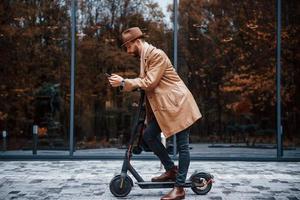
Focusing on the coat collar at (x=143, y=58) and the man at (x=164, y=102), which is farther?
the coat collar at (x=143, y=58)

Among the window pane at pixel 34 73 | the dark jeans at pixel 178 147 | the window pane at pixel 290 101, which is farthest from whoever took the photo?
the window pane at pixel 34 73

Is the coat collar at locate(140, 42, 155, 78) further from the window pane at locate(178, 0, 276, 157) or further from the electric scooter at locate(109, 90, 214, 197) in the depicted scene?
the window pane at locate(178, 0, 276, 157)

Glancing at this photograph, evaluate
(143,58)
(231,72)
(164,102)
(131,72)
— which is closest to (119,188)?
(164,102)

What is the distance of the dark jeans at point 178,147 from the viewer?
18.9 ft

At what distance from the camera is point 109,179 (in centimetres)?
746

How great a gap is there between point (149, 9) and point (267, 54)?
259 centimetres

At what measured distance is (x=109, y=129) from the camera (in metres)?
11.2

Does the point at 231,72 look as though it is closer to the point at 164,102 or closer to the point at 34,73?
the point at 34,73

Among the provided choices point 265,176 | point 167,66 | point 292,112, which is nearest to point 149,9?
point 292,112

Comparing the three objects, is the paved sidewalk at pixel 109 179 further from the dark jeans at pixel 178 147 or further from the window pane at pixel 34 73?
the window pane at pixel 34 73

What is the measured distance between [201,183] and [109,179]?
1822 mm

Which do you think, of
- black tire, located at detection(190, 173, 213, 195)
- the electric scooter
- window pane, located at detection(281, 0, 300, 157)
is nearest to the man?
the electric scooter

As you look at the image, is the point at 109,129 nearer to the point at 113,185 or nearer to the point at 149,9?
the point at 149,9

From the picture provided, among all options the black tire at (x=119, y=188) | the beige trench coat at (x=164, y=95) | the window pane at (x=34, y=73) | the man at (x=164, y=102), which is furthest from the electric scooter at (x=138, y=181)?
the window pane at (x=34, y=73)
